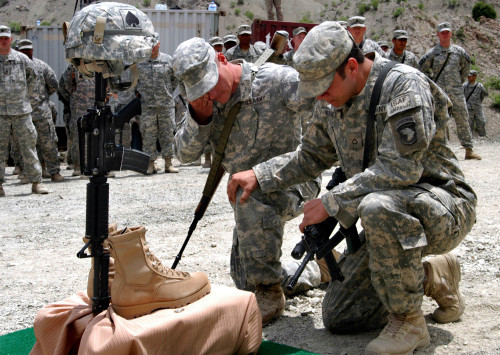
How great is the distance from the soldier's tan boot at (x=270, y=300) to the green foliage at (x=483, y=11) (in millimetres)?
27822

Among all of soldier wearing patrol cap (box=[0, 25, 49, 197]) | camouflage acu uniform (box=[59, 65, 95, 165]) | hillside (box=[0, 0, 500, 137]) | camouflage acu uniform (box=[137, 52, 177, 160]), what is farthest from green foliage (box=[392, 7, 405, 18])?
soldier wearing patrol cap (box=[0, 25, 49, 197])

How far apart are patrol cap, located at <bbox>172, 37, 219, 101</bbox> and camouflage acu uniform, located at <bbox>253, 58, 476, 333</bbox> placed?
0.73 meters

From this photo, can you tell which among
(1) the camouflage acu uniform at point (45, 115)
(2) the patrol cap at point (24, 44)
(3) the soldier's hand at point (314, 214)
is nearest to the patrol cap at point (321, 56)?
(3) the soldier's hand at point (314, 214)

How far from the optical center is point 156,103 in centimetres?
1029

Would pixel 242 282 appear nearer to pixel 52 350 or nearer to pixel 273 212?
pixel 273 212

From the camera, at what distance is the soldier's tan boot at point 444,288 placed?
3.45 m

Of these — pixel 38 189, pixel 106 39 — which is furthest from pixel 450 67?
pixel 106 39

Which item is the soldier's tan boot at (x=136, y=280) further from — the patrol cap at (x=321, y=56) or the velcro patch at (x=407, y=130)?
the velcro patch at (x=407, y=130)

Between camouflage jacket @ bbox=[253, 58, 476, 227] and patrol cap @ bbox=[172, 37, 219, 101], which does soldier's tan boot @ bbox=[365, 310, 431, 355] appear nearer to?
camouflage jacket @ bbox=[253, 58, 476, 227]

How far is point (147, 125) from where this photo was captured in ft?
34.1

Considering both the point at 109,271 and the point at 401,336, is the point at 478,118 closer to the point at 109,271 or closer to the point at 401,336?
the point at 401,336

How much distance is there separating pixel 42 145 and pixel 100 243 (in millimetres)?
7739

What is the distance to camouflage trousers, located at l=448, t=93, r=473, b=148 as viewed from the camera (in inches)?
424

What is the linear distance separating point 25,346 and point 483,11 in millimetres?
29176
